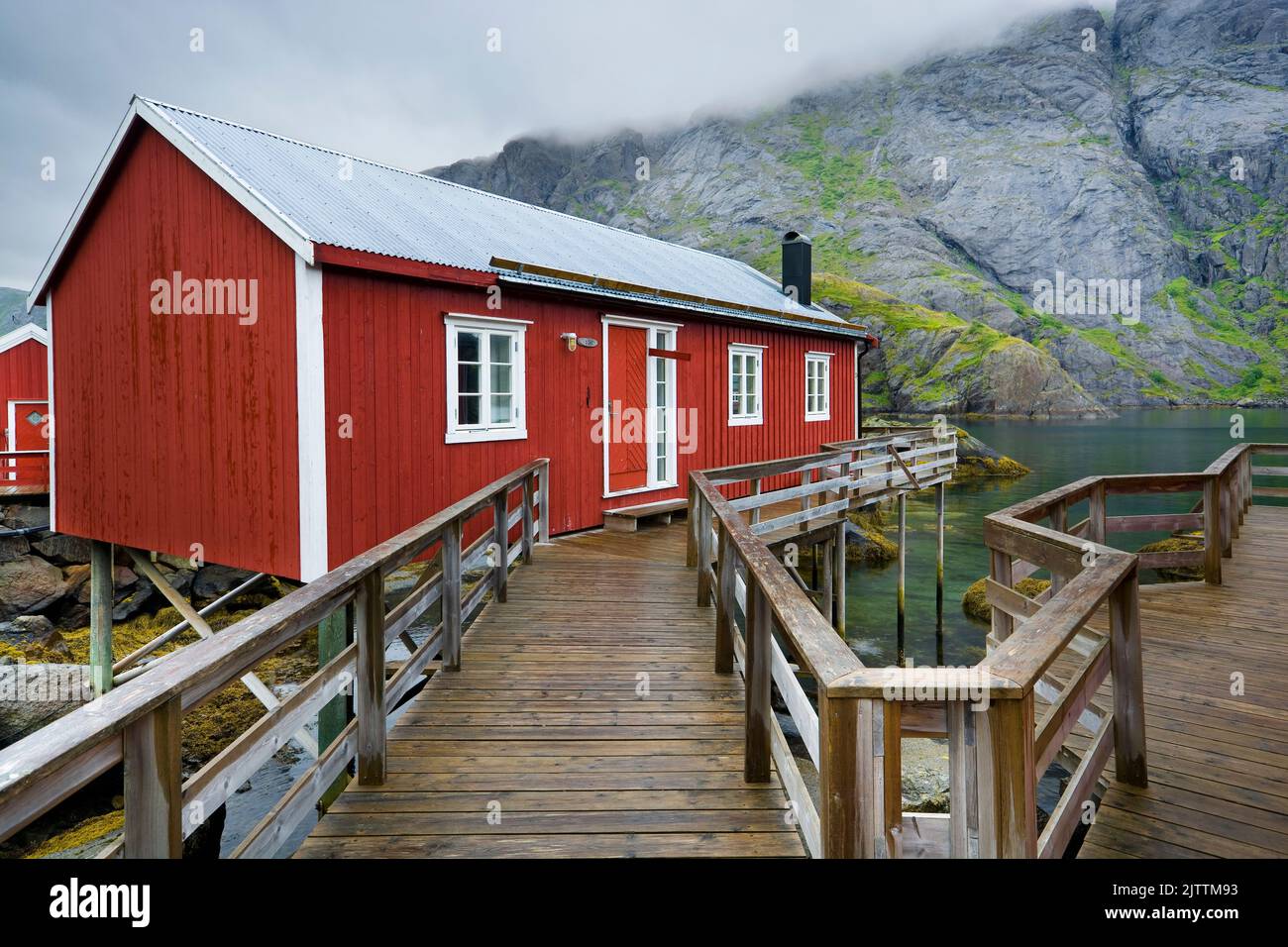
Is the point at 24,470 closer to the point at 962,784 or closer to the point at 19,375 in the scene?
the point at 19,375

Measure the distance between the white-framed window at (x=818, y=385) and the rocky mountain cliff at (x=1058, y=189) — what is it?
61.9 meters

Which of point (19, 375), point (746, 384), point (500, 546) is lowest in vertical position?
point (500, 546)

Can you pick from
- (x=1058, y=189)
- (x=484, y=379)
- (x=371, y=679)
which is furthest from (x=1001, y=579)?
(x=1058, y=189)

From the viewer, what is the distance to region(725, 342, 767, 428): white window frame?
1291 centimetres

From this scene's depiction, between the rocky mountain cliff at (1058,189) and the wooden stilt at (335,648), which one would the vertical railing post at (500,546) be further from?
the rocky mountain cliff at (1058,189)

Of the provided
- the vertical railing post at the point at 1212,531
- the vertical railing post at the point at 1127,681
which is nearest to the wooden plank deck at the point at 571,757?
the vertical railing post at the point at 1127,681

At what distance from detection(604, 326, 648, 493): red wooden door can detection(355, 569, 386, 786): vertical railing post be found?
7.36 m

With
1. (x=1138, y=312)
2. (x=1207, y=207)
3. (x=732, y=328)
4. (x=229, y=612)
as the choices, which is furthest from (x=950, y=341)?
(x=1207, y=207)

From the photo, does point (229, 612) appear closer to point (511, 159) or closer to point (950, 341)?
point (950, 341)

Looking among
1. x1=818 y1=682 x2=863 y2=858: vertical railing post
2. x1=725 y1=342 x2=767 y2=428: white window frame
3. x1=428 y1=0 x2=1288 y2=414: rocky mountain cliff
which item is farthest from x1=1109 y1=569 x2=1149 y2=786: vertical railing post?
x1=428 y1=0 x2=1288 y2=414: rocky mountain cliff

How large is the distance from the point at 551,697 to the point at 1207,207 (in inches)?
5226

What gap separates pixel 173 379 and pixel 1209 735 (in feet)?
31.8

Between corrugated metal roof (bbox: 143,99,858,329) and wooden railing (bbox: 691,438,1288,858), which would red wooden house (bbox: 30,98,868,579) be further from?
wooden railing (bbox: 691,438,1288,858)

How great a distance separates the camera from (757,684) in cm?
336
